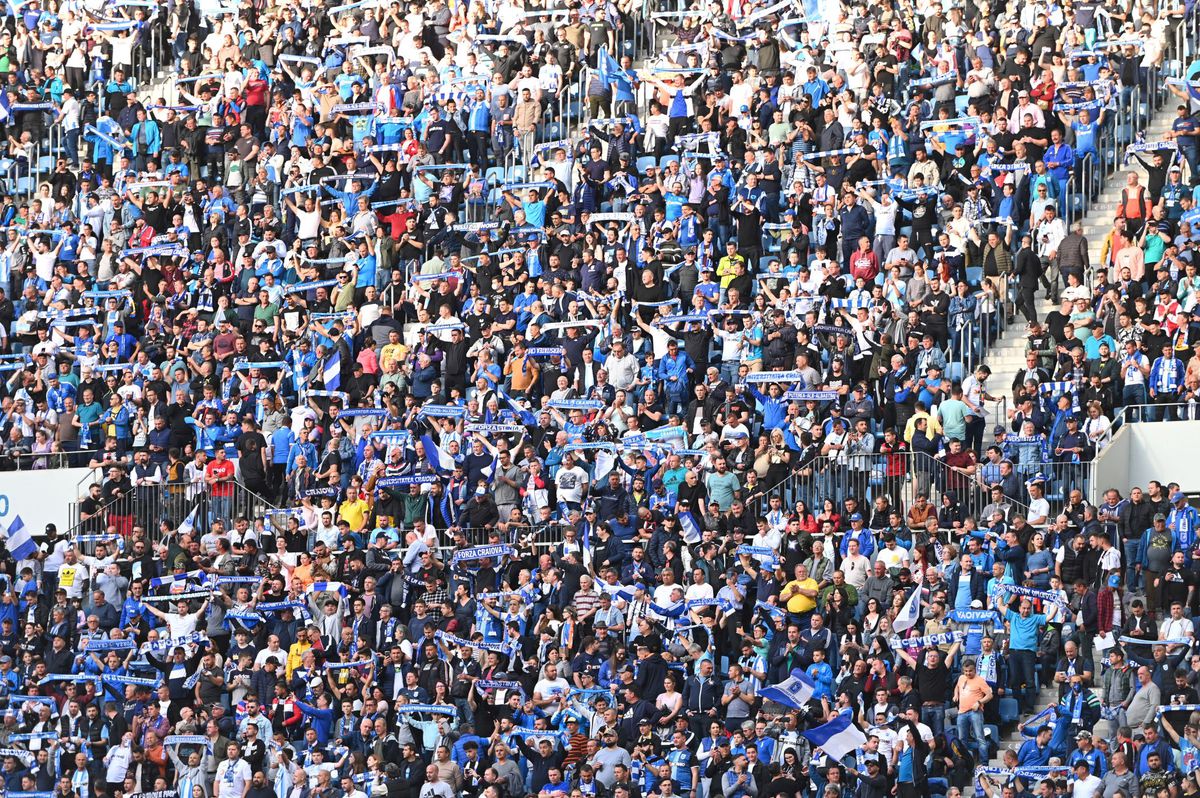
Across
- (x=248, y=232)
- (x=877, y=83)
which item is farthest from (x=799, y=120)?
(x=248, y=232)

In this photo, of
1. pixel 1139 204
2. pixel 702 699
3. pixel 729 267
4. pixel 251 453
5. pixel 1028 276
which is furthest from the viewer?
pixel 729 267

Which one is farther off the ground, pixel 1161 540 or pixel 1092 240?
pixel 1092 240

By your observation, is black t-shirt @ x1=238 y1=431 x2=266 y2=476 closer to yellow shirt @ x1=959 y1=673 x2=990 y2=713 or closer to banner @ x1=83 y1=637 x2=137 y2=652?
banner @ x1=83 y1=637 x2=137 y2=652

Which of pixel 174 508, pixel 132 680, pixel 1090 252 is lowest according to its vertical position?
pixel 132 680

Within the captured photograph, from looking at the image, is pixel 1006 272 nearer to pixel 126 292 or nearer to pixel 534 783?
pixel 534 783

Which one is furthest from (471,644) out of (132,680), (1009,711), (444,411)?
(1009,711)

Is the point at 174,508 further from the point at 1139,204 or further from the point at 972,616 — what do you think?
the point at 1139,204

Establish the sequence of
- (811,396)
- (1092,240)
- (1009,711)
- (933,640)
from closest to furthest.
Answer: (1009,711)
(933,640)
(811,396)
(1092,240)

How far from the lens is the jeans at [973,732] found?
25.4 m

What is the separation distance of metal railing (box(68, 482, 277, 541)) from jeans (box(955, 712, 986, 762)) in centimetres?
960

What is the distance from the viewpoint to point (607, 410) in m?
30.6

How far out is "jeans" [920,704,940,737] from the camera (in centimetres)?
2541

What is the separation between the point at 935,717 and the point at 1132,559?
260 centimetres

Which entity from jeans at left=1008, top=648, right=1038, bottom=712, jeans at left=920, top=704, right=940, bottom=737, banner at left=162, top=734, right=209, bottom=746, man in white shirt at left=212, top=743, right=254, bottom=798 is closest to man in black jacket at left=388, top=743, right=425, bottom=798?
man in white shirt at left=212, top=743, right=254, bottom=798
